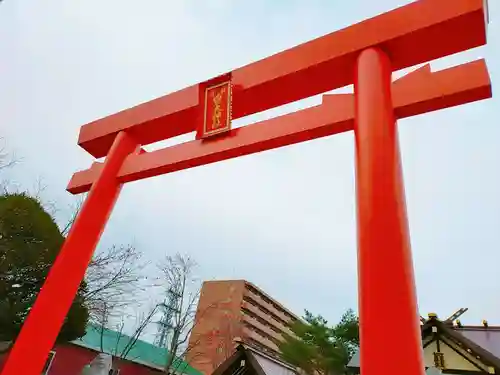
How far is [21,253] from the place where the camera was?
369 inches

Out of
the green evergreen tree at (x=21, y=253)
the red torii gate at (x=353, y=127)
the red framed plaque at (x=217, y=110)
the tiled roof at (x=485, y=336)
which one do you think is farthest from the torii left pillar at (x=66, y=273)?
the tiled roof at (x=485, y=336)

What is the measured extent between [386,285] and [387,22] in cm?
207

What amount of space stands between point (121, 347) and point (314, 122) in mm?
14795

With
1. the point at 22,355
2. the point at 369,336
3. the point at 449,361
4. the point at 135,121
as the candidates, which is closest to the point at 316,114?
the point at 369,336

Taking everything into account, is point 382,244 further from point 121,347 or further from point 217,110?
point 121,347

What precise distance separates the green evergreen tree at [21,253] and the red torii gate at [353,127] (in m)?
6.08

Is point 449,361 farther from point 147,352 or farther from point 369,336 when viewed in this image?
point 147,352

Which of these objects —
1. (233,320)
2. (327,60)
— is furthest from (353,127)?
(233,320)

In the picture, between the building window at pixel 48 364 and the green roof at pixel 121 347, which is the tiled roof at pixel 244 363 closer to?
the building window at pixel 48 364

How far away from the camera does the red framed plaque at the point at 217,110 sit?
3.64 m

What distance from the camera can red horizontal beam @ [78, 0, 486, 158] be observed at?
2.81 meters

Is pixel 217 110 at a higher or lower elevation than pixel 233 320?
lower

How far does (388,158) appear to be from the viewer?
8.04 feet

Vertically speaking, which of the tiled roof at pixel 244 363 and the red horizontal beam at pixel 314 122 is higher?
the red horizontal beam at pixel 314 122
